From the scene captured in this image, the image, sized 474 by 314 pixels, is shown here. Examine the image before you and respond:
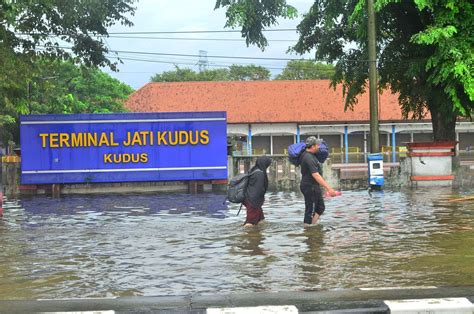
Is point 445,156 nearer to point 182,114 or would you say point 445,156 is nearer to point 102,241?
point 182,114

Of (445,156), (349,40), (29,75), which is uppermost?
(349,40)

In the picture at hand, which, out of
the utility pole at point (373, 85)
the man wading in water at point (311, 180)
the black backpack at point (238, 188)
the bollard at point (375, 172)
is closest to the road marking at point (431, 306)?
the man wading in water at point (311, 180)

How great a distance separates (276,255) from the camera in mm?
8133

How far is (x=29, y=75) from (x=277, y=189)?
9139 mm

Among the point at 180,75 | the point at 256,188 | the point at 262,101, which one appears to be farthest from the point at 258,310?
the point at 180,75

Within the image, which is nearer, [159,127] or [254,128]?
[159,127]

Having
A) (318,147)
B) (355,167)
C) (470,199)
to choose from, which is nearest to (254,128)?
(355,167)

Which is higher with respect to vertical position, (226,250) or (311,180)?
(311,180)

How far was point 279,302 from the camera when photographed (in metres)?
5.56

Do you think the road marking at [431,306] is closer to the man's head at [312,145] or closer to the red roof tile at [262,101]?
the man's head at [312,145]

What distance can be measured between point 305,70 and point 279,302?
69688 millimetres

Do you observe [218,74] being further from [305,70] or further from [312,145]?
[312,145]

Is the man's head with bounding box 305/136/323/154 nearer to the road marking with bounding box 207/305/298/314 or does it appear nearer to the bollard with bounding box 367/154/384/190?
the road marking with bounding box 207/305/298/314

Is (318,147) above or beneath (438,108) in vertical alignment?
beneath
